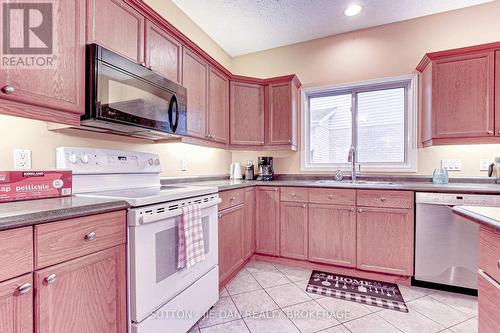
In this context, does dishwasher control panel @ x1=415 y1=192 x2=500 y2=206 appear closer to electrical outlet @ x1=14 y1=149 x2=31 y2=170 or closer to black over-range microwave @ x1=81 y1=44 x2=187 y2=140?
black over-range microwave @ x1=81 y1=44 x2=187 y2=140

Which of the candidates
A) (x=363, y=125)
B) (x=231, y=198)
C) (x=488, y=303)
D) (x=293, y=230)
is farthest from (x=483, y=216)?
(x=363, y=125)

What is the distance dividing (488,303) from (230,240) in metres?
1.68

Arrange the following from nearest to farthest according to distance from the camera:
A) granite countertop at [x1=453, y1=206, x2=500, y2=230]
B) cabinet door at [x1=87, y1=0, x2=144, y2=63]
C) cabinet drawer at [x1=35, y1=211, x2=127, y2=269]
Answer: granite countertop at [x1=453, y1=206, x2=500, y2=230]
cabinet drawer at [x1=35, y1=211, x2=127, y2=269]
cabinet door at [x1=87, y1=0, x2=144, y2=63]

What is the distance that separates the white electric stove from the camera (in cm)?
113

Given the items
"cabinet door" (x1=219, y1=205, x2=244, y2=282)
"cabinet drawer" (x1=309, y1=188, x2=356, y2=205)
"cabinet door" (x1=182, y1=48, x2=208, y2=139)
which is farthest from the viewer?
"cabinet drawer" (x1=309, y1=188, x2=356, y2=205)

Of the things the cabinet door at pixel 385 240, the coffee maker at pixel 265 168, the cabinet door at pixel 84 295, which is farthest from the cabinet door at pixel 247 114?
the cabinet door at pixel 84 295

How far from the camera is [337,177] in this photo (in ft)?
9.13

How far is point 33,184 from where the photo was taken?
3.75ft

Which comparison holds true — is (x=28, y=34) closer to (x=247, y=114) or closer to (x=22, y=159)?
(x=22, y=159)

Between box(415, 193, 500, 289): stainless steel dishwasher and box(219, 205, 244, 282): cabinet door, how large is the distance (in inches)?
62.8

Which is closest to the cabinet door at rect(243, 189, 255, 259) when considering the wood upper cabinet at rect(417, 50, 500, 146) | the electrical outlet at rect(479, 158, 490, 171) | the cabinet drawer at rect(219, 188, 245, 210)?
the cabinet drawer at rect(219, 188, 245, 210)

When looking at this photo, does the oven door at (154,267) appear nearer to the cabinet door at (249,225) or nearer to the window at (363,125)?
the cabinet door at (249,225)

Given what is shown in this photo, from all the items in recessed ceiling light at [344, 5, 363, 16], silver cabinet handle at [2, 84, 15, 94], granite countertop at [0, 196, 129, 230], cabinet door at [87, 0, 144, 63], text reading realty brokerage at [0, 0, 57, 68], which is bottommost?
granite countertop at [0, 196, 129, 230]

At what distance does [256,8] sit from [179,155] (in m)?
1.73
